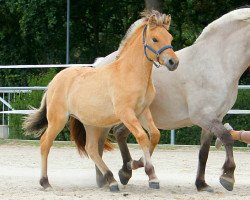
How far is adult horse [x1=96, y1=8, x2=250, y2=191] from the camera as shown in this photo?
327 inches

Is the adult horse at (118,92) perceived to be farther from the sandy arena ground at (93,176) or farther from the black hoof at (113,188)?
the sandy arena ground at (93,176)

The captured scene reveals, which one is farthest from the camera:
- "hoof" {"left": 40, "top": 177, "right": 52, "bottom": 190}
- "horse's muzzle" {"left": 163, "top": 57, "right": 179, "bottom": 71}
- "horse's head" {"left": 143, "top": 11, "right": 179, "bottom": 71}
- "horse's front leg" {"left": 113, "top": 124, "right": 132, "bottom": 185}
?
"horse's front leg" {"left": 113, "top": 124, "right": 132, "bottom": 185}

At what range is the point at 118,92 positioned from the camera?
802cm

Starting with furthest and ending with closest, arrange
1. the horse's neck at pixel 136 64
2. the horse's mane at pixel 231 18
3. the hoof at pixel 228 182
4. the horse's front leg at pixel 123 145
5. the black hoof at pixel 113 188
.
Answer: the horse's front leg at pixel 123 145, the horse's mane at pixel 231 18, the black hoof at pixel 113 188, the horse's neck at pixel 136 64, the hoof at pixel 228 182

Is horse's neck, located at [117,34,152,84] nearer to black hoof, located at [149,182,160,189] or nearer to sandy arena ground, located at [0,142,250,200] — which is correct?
black hoof, located at [149,182,160,189]

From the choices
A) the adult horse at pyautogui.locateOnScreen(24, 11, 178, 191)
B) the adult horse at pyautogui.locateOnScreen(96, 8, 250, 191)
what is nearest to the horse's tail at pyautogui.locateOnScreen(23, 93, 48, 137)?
the adult horse at pyautogui.locateOnScreen(24, 11, 178, 191)

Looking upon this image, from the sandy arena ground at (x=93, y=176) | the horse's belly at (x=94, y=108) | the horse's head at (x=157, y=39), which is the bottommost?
the sandy arena ground at (x=93, y=176)

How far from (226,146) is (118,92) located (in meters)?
1.25

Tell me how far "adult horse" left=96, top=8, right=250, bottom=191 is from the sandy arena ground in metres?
0.42

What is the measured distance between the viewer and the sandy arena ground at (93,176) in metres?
7.95

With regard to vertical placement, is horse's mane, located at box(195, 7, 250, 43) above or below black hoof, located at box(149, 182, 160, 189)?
above

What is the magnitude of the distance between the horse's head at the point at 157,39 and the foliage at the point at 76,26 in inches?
476

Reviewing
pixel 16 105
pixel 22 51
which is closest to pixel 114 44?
pixel 22 51

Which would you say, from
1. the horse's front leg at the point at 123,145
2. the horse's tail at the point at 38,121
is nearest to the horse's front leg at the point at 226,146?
the horse's front leg at the point at 123,145
